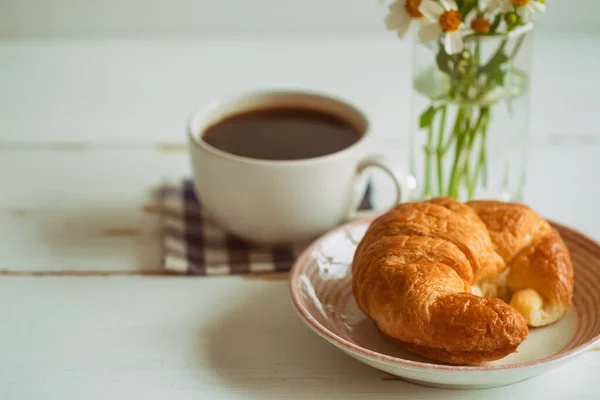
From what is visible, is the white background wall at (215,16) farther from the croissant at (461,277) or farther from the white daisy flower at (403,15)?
the croissant at (461,277)

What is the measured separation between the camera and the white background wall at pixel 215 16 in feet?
5.81

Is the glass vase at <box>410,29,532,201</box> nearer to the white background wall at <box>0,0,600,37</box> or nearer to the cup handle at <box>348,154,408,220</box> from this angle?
the cup handle at <box>348,154,408,220</box>

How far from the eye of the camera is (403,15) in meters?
0.95

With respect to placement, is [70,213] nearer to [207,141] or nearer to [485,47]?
[207,141]

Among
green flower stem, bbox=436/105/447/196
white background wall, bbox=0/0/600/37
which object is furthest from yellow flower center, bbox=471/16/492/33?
white background wall, bbox=0/0/600/37

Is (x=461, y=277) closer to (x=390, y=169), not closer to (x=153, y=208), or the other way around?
(x=390, y=169)

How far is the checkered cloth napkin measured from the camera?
101 cm

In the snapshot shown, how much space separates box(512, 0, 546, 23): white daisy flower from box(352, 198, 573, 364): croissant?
0.65 feet

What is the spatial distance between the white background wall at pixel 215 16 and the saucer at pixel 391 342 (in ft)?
2.94

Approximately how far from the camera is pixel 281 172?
98 cm

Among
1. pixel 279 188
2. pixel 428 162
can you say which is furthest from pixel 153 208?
pixel 428 162

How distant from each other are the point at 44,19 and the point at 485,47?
3.73 ft

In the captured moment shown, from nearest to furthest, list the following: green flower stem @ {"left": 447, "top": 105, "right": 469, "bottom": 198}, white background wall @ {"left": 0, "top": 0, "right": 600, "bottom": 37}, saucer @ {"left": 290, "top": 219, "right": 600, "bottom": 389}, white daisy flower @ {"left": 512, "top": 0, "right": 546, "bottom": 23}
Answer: saucer @ {"left": 290, "top": 219, "right": 600, "bottom": 389}, white daisy flower @ {"left": 512, "top": 0, "right": 546, "bottom": 23}, green flower stem @ {"left": 447, "top": 105, "right": 469, "bottom": 198}, white background wall @ {"left": 0, "top": 0, "right": 600, "bottom": 37}

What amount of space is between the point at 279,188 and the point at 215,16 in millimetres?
888
